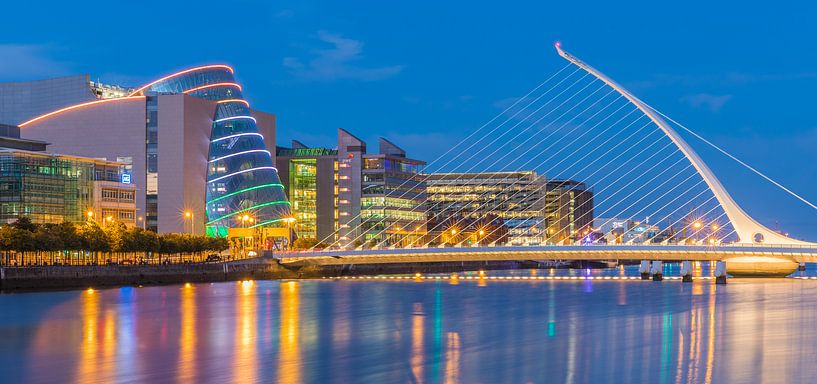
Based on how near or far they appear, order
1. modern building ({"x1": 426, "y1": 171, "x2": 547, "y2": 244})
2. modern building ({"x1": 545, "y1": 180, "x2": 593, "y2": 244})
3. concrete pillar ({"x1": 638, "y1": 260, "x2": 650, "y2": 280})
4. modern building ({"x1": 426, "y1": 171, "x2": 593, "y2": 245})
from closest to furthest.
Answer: concrete pillar ({"x1": 638, "y1": 260, "x2": 650, "y2": 280})
modern building ({"x1": 426, "y1": 171, "x2": 593, "y2": 245})
modern building ({"x1": 426, "y1": 171, "x2": 547, "y2": 244})
modern building ({"x1": 545, "y1": 180, "x2": 593, "y2": 244})

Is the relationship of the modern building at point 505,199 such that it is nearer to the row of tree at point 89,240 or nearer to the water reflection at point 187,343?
the row of tree at point 89,240

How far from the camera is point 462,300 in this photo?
4497cm

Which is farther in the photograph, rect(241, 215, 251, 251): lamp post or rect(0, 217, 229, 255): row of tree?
rect(241, 215, 251, 251): lamp post

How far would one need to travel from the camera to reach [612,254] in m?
53.4

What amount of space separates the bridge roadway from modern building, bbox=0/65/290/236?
25.8 meters

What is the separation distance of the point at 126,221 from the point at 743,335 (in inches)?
2146

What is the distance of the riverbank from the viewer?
4819cm

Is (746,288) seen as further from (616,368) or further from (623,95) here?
(616,368)

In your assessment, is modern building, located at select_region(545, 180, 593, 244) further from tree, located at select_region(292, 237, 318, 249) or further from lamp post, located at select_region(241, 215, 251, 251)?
lamp post, located at select_region(241, 215, 251, 251)

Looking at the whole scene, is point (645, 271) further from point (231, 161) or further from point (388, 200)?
point (388, 200)

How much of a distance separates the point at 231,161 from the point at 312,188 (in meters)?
28.7

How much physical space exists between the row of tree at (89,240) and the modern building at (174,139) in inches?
582

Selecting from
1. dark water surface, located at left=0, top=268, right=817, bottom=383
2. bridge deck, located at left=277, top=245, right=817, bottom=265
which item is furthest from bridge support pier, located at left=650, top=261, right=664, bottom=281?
dark water surface, located at left=0, top=268, right=817, bottom=383

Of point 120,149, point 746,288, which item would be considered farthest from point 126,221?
point 746,288
